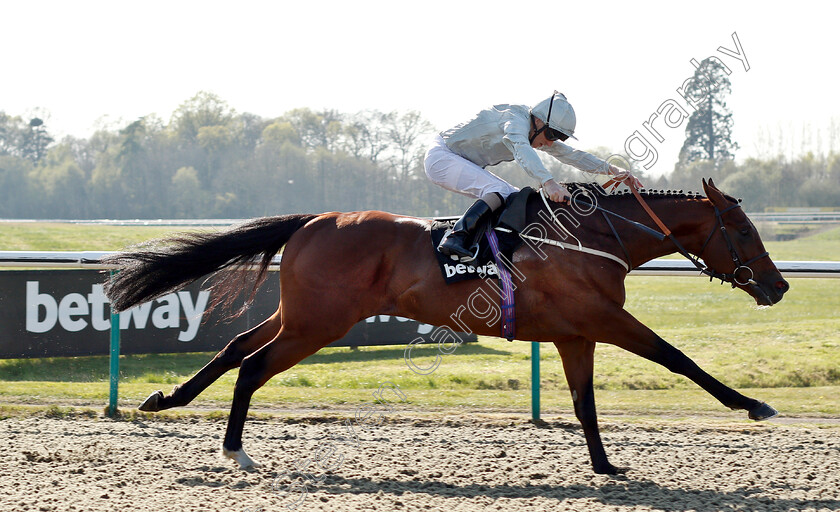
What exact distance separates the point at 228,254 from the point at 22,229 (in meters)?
23.8

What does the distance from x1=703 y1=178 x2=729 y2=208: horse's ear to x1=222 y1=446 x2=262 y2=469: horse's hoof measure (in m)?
2.96

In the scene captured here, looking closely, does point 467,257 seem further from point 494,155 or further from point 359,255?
point 494,155

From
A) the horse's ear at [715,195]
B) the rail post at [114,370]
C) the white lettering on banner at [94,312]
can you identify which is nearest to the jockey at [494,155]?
the horse's ear at [715,195]

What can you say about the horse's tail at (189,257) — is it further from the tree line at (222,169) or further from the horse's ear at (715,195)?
the tree line at (222,169)

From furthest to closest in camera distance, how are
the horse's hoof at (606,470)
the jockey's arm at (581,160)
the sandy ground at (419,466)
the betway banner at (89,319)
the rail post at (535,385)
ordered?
the betway banner at (89,319)
the rail post at (535,385)
the jockey's arm at (581,160)
the horse's hoof at (606,470)
the sandy ground at (419,466)

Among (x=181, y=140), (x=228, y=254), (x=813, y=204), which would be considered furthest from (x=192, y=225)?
(x=181, y=140)

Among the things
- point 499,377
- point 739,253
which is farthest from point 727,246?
point 499,377

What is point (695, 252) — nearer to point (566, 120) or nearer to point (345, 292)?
point (566, 120)

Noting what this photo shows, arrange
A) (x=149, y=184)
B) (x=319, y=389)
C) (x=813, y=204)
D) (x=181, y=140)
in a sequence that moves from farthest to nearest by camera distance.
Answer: (x=181, y=140) < (x=149, y=184) < (x=813, y=204) < (x=319, y=389)

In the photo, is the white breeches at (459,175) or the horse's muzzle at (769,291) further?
the white breeches at (459,175)

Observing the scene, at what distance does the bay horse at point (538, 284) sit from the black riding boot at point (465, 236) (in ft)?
0.52

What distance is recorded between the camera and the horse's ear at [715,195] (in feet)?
14.7

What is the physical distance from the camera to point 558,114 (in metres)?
4.59

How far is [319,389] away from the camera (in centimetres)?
722
